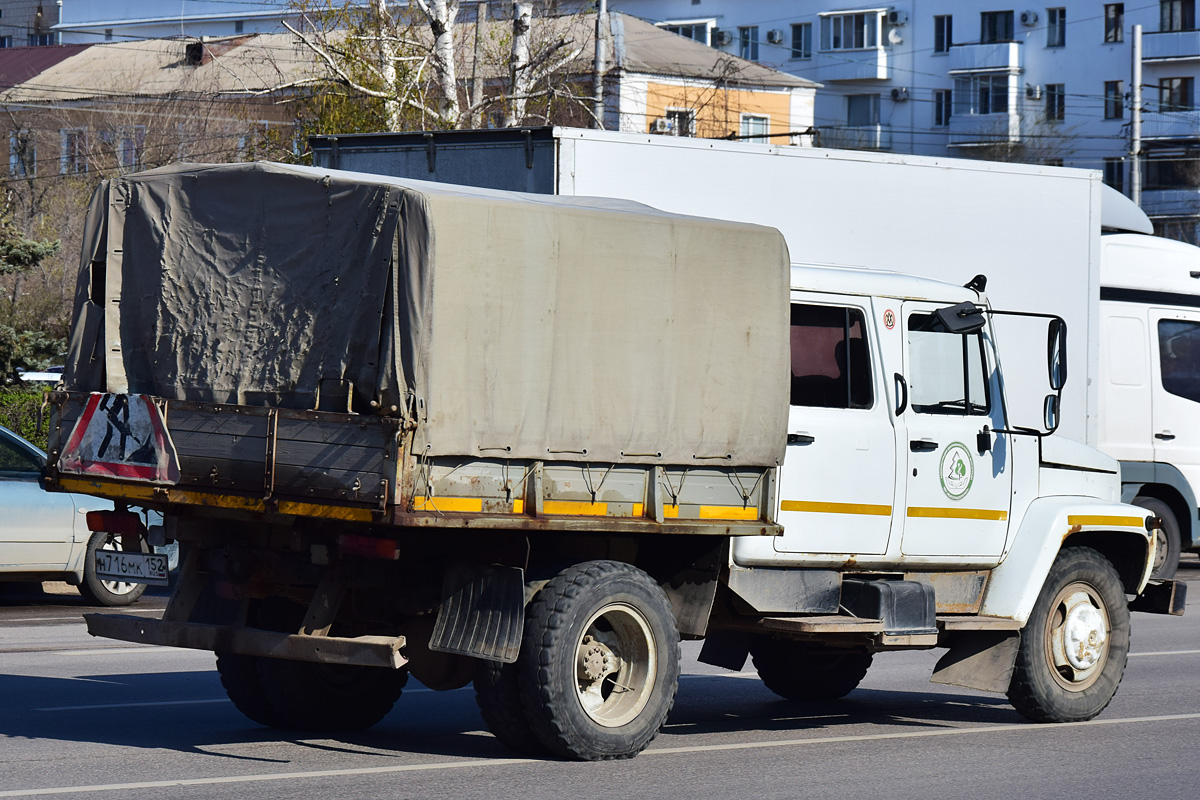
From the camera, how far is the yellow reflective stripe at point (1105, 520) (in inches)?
375

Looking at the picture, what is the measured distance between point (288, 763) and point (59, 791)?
1.13 metres

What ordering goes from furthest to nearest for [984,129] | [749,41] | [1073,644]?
[749,41]
[984,129]
[1073,644]

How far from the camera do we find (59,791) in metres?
6.88

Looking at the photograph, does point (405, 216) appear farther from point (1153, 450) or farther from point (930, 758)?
point (1153, 450)

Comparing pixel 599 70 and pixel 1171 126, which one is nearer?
pixel 599 70

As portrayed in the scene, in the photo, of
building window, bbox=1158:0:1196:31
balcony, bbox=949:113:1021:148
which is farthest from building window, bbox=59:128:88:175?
building window, bbox=1158:0:1196:31

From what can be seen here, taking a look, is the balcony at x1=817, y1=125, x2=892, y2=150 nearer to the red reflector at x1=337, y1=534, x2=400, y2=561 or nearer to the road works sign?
the road works sign

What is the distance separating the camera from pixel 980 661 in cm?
Answer: 944

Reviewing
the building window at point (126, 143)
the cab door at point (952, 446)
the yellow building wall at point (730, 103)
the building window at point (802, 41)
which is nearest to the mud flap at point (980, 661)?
the cab door at point (952, 446)

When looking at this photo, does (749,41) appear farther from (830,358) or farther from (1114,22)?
(830,358)

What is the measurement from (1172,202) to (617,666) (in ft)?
213

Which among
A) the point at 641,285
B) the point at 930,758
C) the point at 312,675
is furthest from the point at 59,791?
the point at 930,758

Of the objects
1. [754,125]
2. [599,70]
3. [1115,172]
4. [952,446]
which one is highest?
[754,125]

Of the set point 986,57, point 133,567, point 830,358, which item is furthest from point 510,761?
point 986,57
